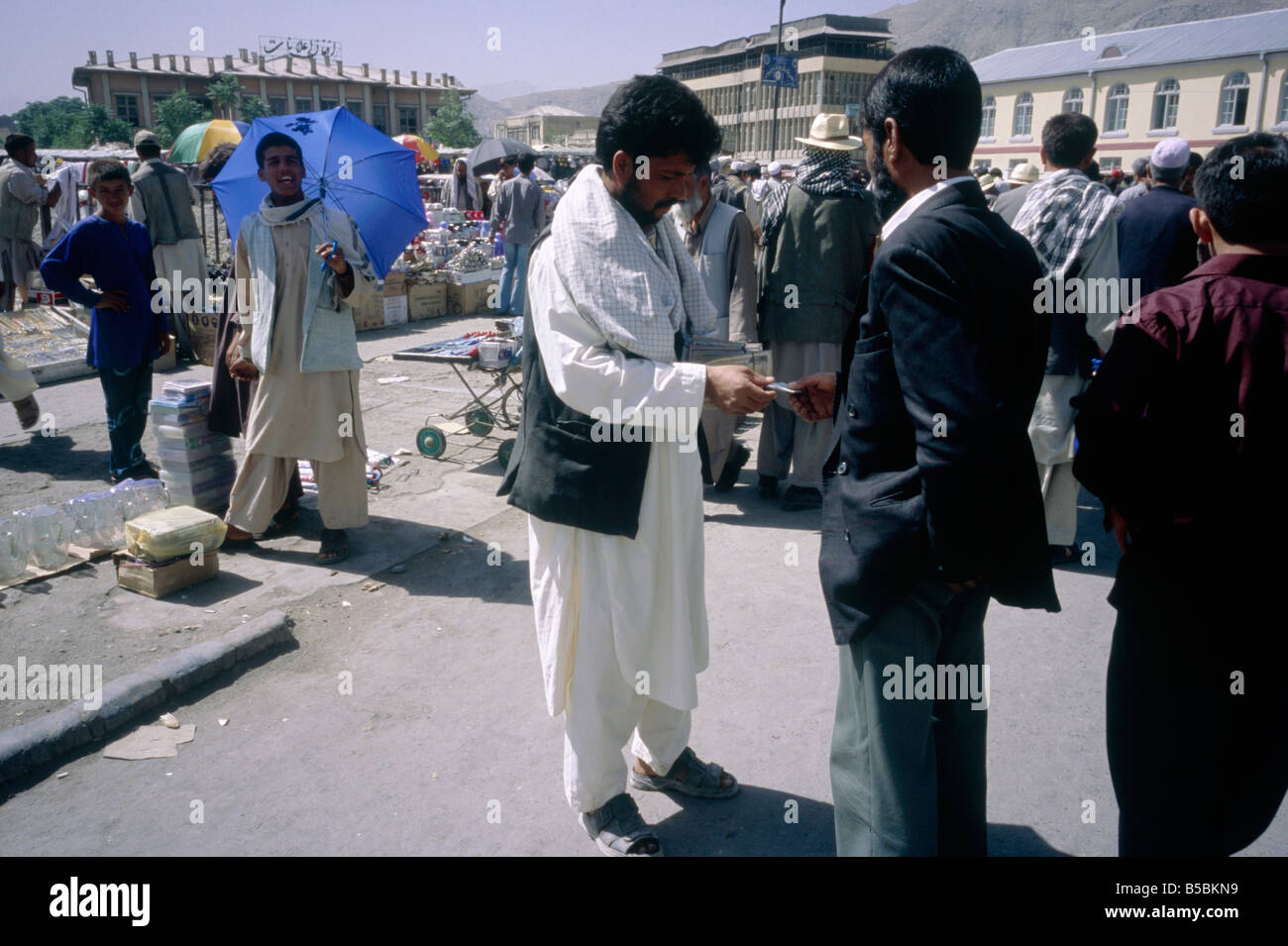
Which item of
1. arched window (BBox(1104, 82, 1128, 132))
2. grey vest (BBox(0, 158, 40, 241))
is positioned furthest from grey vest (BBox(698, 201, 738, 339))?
arched window (BBox(1104, 82, 1128, 132))

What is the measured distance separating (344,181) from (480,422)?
7.28 ft

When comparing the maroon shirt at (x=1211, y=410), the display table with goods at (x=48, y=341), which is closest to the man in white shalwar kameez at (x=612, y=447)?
the maroon shirt at (x=1211, y=410)

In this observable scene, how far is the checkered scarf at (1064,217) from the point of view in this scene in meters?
4.49

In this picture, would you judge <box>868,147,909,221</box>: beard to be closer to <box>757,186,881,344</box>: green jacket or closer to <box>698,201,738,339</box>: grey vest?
<box>757,186,881,344</box>: green jacket

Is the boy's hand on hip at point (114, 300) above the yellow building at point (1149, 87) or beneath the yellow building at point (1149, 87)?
beneath

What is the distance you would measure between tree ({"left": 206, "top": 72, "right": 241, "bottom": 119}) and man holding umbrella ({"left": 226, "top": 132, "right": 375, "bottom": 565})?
2838 inches

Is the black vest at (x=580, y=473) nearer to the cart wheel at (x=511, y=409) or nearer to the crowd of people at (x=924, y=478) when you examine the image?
the crowd of people at (x=924, y=478)

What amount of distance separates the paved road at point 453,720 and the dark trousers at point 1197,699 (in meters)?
0.76

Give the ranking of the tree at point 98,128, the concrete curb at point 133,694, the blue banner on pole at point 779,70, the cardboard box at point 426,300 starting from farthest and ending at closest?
the tree at point 98,128
the blue banner on pole at point 779,70
the cardboard box at point 426,300
the concrete curb at point 133,694

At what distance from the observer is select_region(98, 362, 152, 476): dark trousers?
19.7 ft

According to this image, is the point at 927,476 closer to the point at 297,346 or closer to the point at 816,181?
the point at 297,346

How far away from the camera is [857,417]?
198 cm
